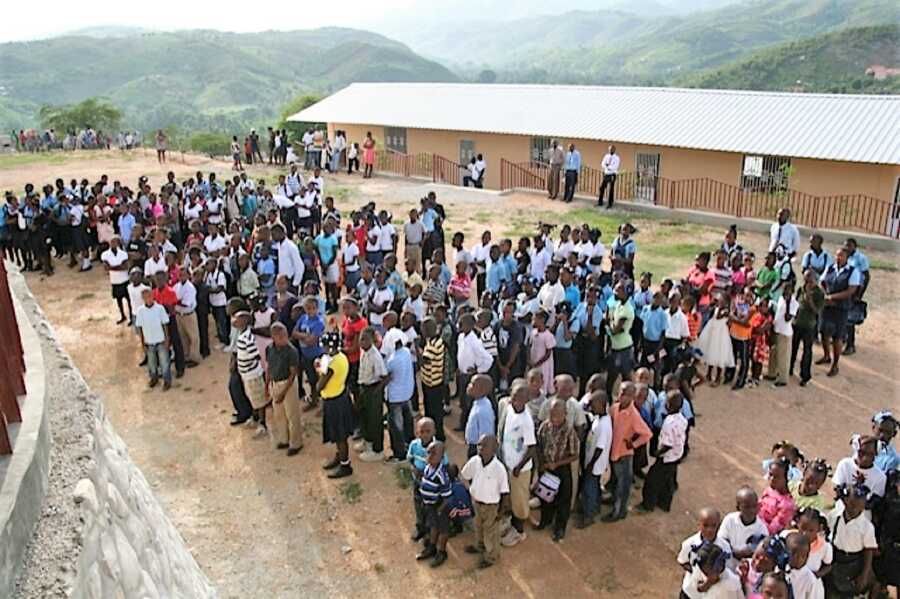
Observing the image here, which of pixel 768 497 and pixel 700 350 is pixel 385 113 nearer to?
pixel 700 350

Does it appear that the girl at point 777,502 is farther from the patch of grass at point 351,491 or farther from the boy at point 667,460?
the patch of grass at point 351,491

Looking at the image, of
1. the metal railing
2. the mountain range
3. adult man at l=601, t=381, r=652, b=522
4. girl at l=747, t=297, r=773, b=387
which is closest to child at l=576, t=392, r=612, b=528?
adult man at l=601, t=381, r=652, b=522

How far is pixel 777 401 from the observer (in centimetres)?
910

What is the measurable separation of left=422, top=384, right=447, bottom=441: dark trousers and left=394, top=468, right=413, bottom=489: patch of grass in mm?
489

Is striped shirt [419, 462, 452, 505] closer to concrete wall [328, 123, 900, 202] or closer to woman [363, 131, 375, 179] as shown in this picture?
concrete wall [328, 123, 900, 202]

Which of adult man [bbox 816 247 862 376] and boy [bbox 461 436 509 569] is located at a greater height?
Answer: adult man [bbox 816 247 862 376]

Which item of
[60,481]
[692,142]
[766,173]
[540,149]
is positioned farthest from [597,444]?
[540,149]

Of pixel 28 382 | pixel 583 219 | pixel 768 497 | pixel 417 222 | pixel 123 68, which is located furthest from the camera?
pixel 123 68

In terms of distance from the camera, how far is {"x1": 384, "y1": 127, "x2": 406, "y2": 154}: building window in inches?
1062

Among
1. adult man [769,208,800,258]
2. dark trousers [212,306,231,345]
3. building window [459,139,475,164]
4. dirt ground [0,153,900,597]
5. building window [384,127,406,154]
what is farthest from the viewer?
building window [384,127,406,154]

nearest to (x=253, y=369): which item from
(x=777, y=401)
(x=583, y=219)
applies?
(x=777, y=401)

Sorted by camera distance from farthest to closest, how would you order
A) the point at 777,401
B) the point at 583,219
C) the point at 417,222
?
the point at 583,219 → the point at 417,222 → the point at 777,401

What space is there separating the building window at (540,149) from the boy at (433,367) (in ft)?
54.8

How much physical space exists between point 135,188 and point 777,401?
1816cm
